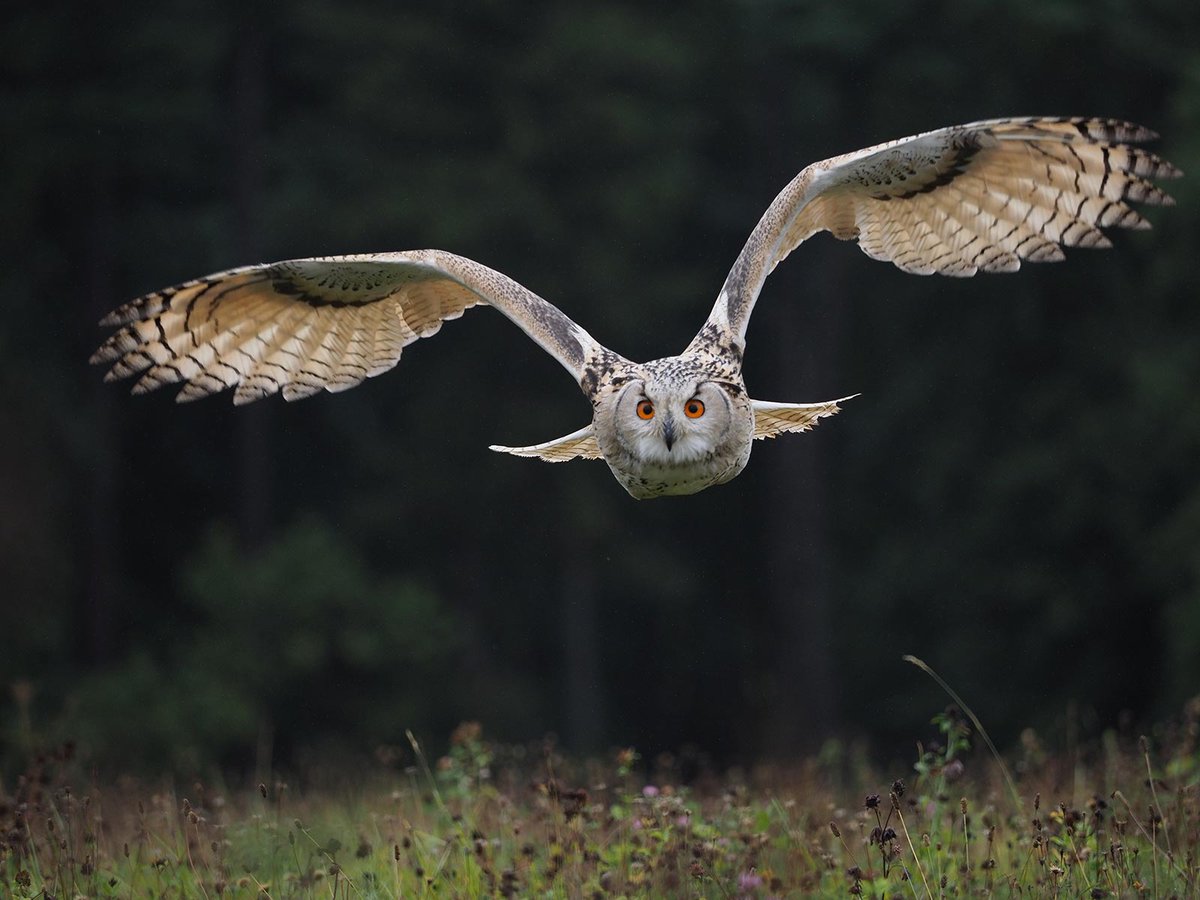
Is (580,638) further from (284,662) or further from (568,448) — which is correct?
(568,448)

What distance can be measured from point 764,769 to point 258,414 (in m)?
14.8

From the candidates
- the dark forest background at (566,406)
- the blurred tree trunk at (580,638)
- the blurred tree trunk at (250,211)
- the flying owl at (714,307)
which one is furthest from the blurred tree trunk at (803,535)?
the flying owl at (714,307)

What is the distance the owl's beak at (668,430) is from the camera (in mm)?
6094

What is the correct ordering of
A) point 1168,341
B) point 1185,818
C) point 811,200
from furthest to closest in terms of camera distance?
1. point 1168,341
2. point 811,200
3. point 1185,818

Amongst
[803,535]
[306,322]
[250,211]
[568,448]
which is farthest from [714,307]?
[803,535]

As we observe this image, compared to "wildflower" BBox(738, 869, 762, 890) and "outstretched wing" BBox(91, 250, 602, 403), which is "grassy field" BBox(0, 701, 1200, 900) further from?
"outstretched wing" BBox(91, 250, 602, 403)

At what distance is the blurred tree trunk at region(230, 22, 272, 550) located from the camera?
20.2m

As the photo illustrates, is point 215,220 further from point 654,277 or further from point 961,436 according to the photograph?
point 961,436

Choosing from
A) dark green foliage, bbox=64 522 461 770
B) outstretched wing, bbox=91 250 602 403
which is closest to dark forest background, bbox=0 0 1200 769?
dark green foliage, bbox=64 522 461 770

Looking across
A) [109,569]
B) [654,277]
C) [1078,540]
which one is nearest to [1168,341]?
[1078,540]

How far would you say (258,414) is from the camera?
21.0 m

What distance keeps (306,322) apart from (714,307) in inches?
70.8

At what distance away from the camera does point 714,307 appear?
287 inches

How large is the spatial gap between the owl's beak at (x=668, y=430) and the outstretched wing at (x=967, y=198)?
77cm
